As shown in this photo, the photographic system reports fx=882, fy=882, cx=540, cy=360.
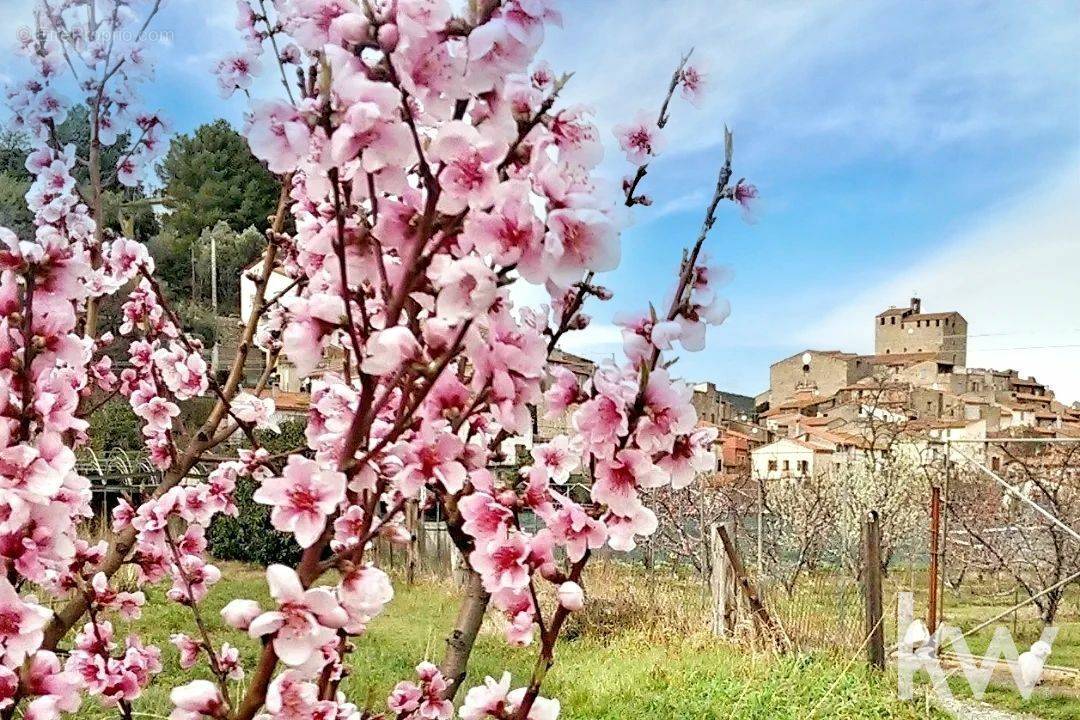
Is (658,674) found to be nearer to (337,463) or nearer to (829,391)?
(337,463)

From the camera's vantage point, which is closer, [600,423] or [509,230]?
[509,230]

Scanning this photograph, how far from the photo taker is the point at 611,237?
29.7 inches

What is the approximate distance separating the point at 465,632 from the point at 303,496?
397 millimetres

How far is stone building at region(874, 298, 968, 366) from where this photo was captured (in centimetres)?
4587

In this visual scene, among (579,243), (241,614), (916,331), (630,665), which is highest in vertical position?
(916,331)

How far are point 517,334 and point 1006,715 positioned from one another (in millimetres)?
6027

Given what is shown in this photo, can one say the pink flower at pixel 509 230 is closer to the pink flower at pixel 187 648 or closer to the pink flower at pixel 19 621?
the pink flower at pixel 19 621

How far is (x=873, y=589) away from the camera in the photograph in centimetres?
515

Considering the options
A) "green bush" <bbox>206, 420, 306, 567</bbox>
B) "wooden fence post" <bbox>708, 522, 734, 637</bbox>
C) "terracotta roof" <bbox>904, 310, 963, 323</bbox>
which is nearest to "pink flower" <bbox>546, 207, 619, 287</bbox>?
"wooden fence post" <bbox>708, 522, 734, 637</bbox>

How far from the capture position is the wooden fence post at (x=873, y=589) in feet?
16.7

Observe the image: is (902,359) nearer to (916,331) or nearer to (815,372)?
(815,372)

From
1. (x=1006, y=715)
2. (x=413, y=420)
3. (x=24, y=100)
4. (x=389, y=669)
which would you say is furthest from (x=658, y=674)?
(x=413, y=420)

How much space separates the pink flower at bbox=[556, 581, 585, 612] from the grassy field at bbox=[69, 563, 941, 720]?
2452 millimetres

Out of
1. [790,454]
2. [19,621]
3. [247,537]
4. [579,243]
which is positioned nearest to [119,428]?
[247,537]
